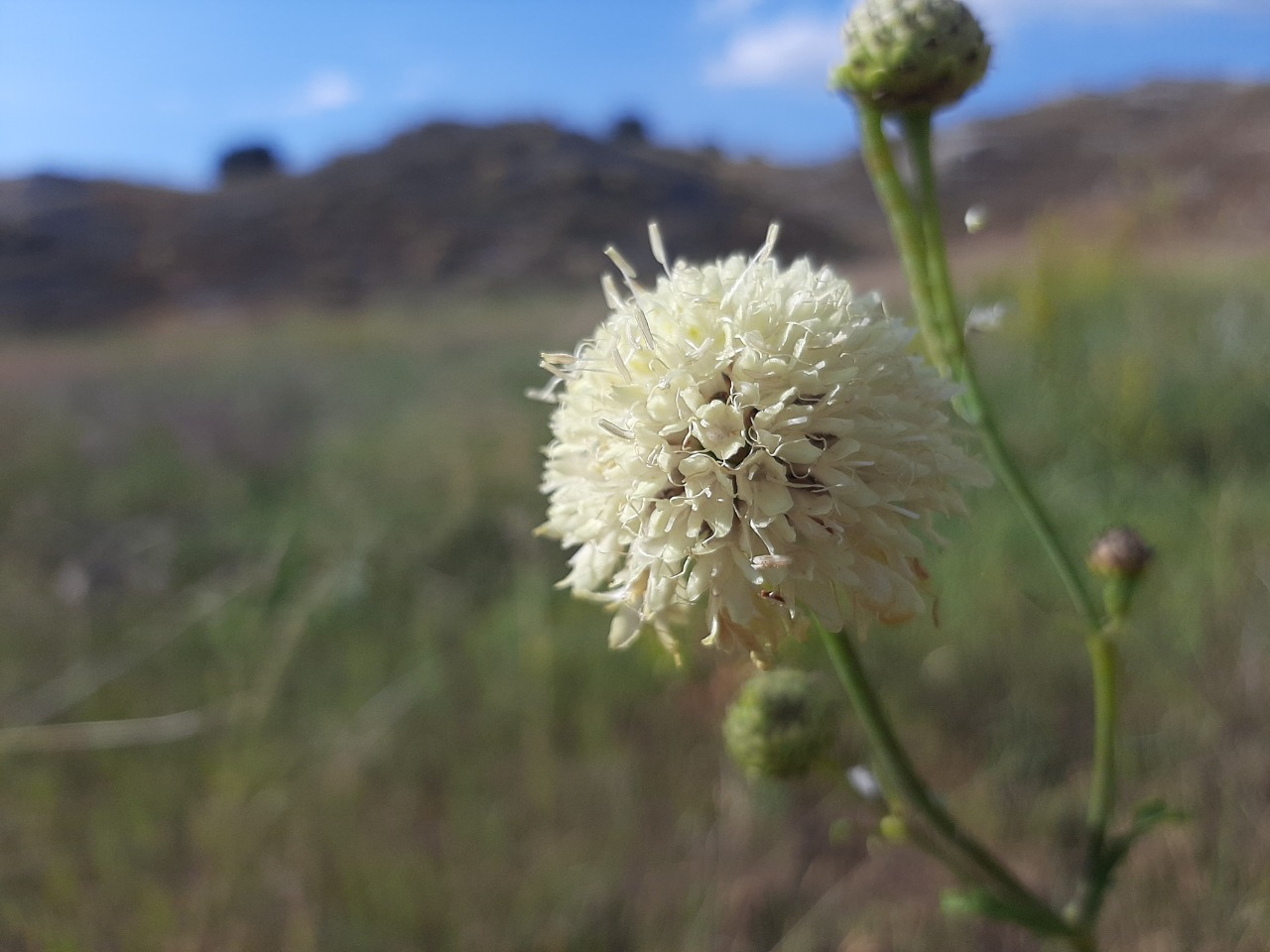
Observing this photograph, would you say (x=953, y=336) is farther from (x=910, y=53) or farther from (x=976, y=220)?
(x=910, y=53)

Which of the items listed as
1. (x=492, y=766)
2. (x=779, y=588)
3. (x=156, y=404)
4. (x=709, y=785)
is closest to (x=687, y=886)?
(x=709, y=785)

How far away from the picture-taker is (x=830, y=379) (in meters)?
1.10

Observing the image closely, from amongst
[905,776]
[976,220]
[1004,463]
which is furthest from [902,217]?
[905,776]

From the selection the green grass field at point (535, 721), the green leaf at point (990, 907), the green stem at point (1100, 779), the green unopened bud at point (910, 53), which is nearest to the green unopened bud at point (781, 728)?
the green grass field at point (535, 721)

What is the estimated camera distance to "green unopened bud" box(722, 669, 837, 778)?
4.92 ft

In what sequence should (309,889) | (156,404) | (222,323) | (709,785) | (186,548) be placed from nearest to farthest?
(309,889)
(709,785)
(186,548)
(156,404)
(222,323)

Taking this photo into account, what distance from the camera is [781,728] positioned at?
4.99ft

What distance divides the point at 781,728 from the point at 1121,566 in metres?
0.60

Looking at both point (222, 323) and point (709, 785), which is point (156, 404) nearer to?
point (709, 785)

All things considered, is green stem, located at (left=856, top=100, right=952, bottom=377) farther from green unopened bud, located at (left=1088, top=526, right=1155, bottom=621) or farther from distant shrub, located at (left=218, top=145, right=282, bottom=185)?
distant shrub, located at (left=218, top=145, right=282, bottom=185)

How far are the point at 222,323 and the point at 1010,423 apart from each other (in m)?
15.0

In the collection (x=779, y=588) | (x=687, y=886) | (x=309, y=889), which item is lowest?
(x=687, y=886)

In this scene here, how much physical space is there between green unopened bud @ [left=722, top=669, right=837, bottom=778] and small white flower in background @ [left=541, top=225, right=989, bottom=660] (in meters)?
0.44

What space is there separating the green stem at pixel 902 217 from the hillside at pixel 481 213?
1244 centimetres
